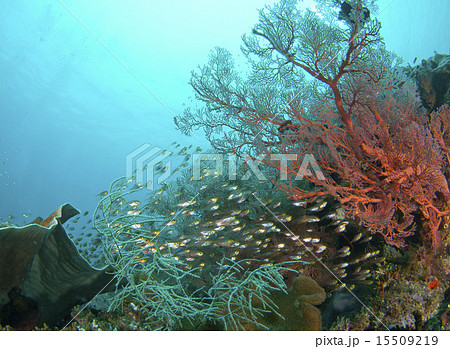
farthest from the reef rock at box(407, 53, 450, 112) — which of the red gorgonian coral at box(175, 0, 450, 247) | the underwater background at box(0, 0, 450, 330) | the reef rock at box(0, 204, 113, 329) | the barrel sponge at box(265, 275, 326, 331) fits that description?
the reef rock at box(0, 204, 113, 329)

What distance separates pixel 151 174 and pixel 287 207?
3146 millimetres

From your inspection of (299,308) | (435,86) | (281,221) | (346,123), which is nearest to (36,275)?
(299,308)

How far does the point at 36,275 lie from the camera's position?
2.86 m

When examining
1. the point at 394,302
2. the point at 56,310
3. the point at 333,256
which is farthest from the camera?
the point at 333,256

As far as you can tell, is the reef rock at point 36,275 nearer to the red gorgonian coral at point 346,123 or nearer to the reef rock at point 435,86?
the red gorgonian coral at point 346,123

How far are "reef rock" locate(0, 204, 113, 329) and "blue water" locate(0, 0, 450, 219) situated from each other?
25294 mm

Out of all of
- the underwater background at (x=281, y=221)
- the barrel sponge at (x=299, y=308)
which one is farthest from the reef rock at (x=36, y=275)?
the barrel sponge at (x=299, y=308)

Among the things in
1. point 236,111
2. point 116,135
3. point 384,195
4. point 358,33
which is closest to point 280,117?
point 236,111

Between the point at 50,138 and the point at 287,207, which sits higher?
the point at 50,138

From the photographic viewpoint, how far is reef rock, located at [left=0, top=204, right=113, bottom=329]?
9.27 feet

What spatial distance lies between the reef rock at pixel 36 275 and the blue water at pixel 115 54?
25294 mm

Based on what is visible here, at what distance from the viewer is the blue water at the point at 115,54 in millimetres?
31125
